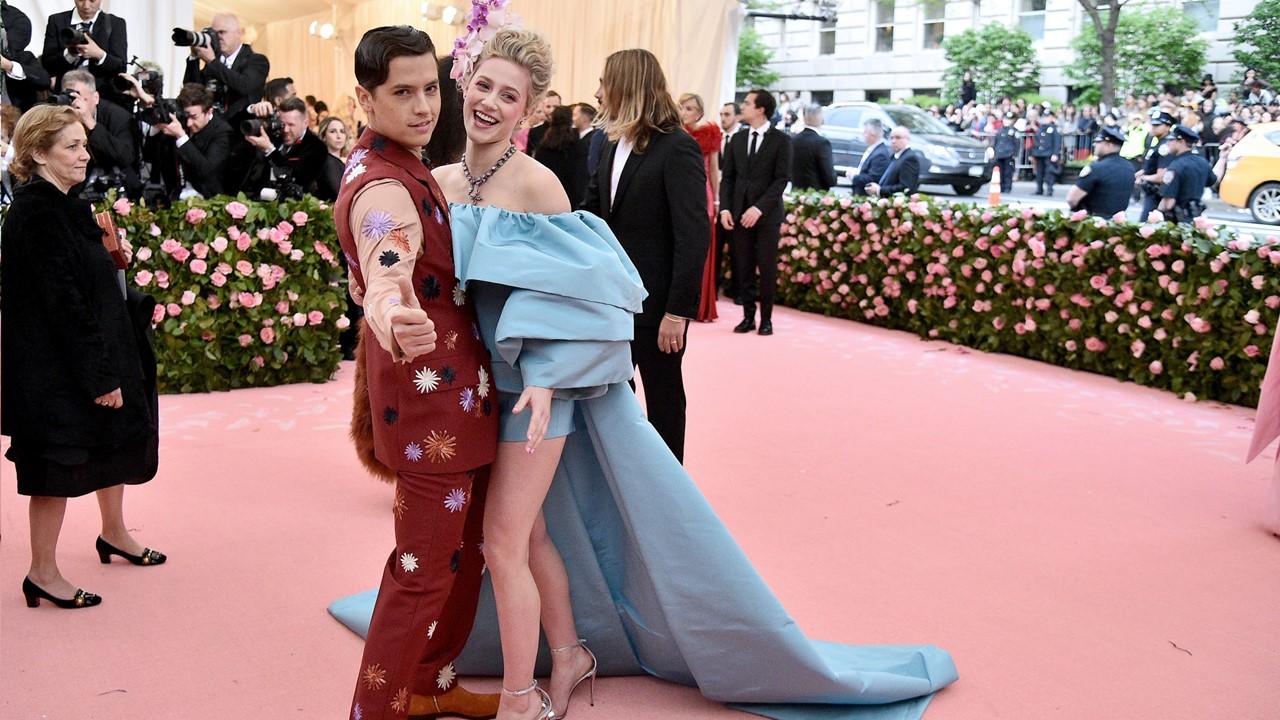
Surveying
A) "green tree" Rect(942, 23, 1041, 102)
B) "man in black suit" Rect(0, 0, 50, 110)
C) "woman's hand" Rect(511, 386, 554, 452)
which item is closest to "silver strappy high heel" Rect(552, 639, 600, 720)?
"woman's hand" Rect(511, 386, 554, 452)

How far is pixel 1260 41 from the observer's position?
25.9 feet

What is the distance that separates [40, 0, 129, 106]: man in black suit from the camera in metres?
6.76

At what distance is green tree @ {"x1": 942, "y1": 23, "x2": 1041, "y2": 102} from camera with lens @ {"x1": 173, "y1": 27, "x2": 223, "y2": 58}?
11161 mm

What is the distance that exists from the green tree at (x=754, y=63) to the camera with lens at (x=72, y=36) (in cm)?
2065

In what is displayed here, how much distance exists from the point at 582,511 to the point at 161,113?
4907 mm

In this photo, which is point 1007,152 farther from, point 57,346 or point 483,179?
point 483,179

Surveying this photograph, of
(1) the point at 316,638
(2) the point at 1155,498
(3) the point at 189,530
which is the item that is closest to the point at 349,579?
(1) the point at 316,638

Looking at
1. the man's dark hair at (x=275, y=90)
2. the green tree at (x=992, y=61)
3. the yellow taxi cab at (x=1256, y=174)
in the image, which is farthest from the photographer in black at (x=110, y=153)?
the green tree at (x=992, y=61)

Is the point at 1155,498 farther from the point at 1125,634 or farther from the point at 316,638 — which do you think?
the point at 316,638

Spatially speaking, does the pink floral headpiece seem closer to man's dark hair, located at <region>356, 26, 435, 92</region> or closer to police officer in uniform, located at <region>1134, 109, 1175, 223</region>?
man's dark hair, located at <region>356, 26, 435, 92</region>

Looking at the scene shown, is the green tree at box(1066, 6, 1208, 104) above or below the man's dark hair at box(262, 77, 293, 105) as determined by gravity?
above

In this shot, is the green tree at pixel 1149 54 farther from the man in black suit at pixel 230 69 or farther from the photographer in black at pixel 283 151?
the man in black suit at pixel 230 69

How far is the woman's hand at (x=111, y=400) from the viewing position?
10.5ft

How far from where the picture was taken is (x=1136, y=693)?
9.46 feet
